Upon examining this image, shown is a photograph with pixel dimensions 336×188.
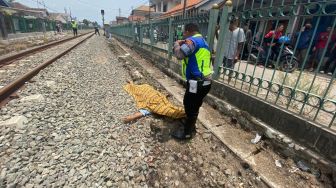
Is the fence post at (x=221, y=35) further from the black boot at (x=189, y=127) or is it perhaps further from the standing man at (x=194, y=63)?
the black boot at (x=189, y=127)

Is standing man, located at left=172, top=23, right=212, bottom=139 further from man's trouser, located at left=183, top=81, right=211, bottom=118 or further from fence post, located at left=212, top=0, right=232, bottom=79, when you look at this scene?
fence post, located at left=212, top=0, right=232, bottom=79

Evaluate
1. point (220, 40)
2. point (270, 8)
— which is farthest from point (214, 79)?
point (270, 8)

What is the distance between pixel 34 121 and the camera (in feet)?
10.2

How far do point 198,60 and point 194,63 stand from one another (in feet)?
0.24

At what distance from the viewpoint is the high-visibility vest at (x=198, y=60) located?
2.62 m

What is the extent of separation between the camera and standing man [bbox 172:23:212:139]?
2557 millimetres

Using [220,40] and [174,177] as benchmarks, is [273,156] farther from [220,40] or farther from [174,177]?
[220,40]

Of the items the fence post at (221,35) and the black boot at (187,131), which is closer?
the black boot at (187,131)

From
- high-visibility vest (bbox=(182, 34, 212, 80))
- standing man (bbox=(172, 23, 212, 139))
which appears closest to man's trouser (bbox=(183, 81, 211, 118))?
Answer: standing man (bbox=(172, 23, 212, 139))

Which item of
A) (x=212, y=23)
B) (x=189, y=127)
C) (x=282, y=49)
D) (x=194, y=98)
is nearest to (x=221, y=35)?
(x=212, y=23)

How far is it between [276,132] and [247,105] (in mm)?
689

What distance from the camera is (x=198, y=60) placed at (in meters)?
2.67

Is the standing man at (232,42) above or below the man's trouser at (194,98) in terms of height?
above

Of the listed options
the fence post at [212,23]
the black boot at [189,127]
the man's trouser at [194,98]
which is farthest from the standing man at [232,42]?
the black boot at [189,127]
